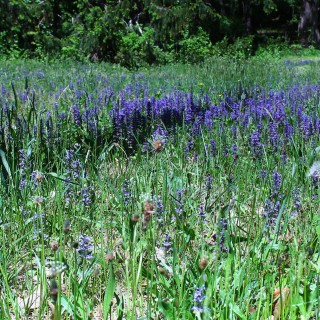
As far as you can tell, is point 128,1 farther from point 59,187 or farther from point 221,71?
point 59,187

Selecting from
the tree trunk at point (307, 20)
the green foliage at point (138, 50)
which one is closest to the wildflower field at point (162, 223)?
the green foliage at point (138, 50)

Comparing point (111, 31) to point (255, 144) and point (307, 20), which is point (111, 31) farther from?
point (307, 20)

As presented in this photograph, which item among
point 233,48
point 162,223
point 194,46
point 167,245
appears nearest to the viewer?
point 167,245

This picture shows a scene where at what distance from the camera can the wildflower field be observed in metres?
1.87

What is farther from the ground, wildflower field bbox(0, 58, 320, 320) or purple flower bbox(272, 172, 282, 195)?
purple flower bbox(272, 172, 282, 195)

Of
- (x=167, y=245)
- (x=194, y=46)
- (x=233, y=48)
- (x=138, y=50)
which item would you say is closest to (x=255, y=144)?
(x=167, y=245)

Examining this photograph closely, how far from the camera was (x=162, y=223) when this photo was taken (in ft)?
8.45

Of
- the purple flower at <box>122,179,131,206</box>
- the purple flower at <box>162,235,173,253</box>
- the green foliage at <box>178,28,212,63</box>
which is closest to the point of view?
the purple flower at <box>162,235,173,253</box>

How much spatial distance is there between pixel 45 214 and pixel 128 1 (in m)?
12.4

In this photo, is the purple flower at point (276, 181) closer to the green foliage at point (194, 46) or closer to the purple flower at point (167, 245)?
the purple flower at point (167, 245)

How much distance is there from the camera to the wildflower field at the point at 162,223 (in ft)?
6.14

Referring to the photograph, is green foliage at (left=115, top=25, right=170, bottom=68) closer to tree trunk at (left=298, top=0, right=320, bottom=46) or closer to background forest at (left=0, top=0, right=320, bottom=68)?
background forest at (left=0, top=0, right=320, bottom=68)

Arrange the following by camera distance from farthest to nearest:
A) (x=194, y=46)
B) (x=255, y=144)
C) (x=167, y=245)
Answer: (x=194, y=46), (x=255, y=144), (x=167, y=245)

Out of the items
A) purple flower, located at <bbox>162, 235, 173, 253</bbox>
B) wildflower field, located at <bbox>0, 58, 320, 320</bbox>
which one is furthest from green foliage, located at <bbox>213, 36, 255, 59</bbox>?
purple flower, located at <bbox>162, 235, 173, 253</bbox>
